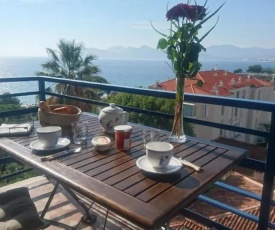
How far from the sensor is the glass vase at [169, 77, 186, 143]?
1503mm

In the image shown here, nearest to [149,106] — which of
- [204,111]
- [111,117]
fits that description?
[204,111]

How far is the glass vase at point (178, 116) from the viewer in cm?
150

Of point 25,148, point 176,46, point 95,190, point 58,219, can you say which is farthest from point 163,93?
point 58,219

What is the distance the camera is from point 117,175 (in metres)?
1.07

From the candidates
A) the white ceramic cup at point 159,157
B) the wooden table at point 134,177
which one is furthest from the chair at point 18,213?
the white ceramic cup at point 159,157

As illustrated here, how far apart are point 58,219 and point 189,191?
5.07ft

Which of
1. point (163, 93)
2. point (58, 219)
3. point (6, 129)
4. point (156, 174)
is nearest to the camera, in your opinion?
point (156, 174)

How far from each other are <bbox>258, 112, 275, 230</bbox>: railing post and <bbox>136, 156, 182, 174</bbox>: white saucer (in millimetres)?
605

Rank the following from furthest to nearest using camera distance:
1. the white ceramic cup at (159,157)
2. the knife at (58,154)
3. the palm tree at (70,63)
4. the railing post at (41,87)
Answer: the palm tree at (70,63)
the railing post at (41,87)
the knife at (58,154)
the white ceramic cup at (159,157)

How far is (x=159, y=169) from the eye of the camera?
42.9 inches

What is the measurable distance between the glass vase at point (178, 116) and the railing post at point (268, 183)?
471 mm

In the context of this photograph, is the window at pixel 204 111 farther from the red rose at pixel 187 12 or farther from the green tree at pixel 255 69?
the green tree at pixel 255 69

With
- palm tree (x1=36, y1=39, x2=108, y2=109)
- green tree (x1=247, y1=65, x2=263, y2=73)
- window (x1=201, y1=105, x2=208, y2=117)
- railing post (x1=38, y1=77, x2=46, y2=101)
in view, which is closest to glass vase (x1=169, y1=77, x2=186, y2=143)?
railing post (x1=38, y1=77, x2=46, y2=101)

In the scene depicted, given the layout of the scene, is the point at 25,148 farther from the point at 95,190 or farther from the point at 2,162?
the point at 2,162
